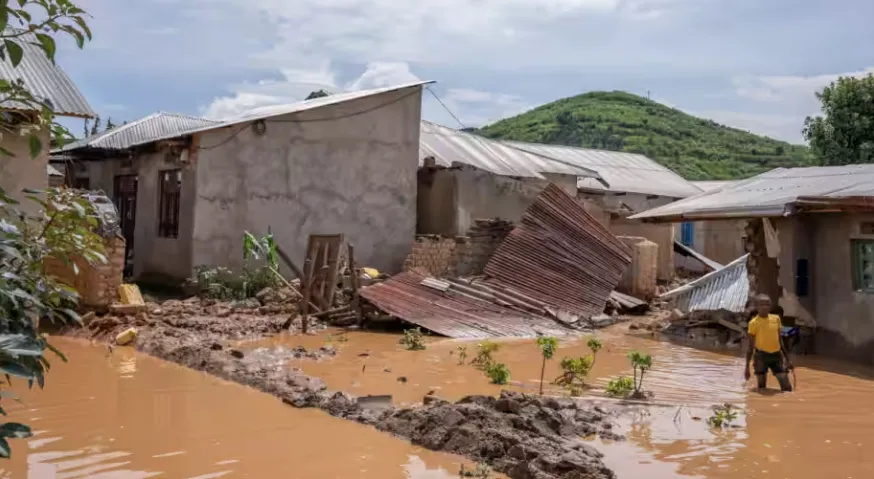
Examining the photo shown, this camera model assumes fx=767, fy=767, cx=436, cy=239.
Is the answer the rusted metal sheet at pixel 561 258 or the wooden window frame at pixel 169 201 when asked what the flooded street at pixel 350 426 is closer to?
the rusted metal sheet at pixel 561 258

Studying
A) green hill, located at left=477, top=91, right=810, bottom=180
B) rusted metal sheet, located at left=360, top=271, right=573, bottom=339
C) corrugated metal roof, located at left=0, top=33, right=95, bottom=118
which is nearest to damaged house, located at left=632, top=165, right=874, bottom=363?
rusted metal sheet, located at left=360, top=271, right=573, bottom=339

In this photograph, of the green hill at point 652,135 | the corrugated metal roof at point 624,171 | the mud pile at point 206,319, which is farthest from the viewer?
the green hill at point 652,135

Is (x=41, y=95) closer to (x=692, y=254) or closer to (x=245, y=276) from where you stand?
(x=245, y=276)

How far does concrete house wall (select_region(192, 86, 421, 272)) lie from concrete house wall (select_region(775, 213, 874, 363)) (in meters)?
8.61

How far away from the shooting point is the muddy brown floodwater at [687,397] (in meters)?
5.60

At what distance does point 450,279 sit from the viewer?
14.7 m

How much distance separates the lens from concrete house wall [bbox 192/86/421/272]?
1502 centimetres

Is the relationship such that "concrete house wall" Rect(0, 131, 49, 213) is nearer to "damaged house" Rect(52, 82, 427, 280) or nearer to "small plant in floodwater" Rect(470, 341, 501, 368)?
"damaged house" Rect(52, 82, 427, 280)

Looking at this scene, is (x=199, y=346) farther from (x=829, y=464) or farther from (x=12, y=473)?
(x=829, y=464)

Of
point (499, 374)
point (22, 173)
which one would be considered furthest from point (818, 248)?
point (22, 173)

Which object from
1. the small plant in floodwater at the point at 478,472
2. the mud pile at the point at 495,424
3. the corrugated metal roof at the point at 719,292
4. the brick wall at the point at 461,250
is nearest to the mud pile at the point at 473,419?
the mud pile at the point at 495,424

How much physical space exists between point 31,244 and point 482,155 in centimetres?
1747

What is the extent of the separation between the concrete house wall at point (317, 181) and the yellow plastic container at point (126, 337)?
13.8 ft

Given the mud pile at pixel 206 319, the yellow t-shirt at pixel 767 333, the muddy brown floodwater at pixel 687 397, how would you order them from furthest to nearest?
the mud pile at pixel 206 319 < the yellow t-shirt at pixel 767 333 < the muddy brown floodwater at pixel 687 397
